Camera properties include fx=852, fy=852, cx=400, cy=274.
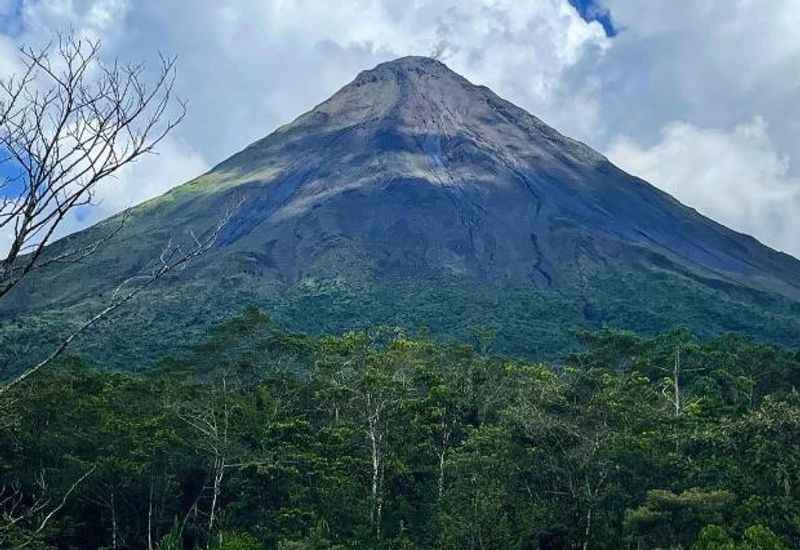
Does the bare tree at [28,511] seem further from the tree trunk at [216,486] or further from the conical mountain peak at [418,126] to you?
the conical mountain peak at [418,126]

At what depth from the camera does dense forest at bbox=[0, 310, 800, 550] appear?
14266 millimetres

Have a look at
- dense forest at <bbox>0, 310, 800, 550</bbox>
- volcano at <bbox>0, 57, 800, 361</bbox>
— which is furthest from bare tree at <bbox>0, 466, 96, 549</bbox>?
volcano at <bbox>0, 57, 800, 361</bbox>

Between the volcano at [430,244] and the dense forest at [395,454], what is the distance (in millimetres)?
19530

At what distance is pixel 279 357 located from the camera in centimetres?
2608

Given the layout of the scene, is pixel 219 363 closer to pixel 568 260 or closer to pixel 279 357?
pixel 279 357

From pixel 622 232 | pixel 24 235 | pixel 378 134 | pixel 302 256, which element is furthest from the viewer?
pixel 378 134

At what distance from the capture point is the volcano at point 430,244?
53250 mm

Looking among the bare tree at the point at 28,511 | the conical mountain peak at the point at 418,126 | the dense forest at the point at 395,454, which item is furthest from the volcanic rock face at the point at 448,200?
the bare tree at the point at 28,511

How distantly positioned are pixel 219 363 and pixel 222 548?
38.3ft

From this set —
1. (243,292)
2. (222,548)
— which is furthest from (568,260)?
(222,548)

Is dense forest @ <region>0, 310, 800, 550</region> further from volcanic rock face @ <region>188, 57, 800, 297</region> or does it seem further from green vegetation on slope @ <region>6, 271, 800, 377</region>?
volcanic rock face @ <region>188, 57, 800, 297</region>

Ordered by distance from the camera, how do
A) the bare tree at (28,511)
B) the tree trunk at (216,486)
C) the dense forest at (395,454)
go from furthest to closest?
the tree trunk at (216,486), the dense forest at (395,454), the bare tree at (28,511)

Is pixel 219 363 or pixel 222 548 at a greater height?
pixel 219 363

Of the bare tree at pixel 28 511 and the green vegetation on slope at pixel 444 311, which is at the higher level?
the green vegetation on slope at pixel 444 311
